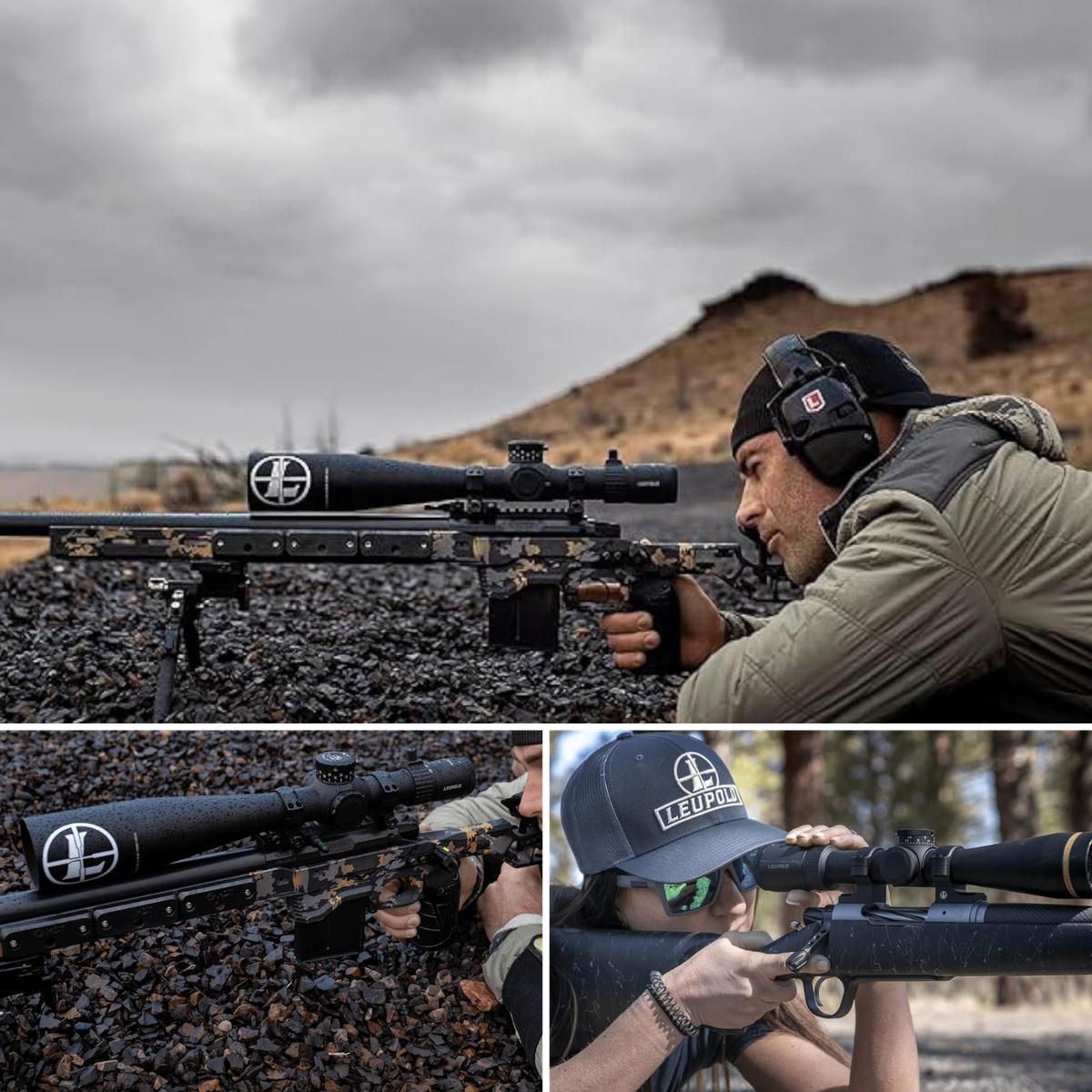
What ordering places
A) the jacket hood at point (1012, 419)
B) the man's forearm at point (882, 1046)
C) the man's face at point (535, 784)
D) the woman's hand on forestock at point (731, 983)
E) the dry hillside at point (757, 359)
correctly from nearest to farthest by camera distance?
the jacket hood at point (1012, 419) → the woman's hand on forestock at point (731, 983) → the man's forearm at point (882, 1046) → the man's face at point (535, 784) → the dry hillside at point (757, 359)

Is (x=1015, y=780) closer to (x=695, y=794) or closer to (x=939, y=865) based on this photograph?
(x=939, y=865)

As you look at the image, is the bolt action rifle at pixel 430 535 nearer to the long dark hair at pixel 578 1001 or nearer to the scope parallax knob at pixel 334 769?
the scope parallax knob at pixel 334 769

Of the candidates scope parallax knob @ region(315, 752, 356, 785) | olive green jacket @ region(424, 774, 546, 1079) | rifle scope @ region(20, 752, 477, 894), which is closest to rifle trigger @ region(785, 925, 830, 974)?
olive green jacket @ region(424, 774, 546, 1079)

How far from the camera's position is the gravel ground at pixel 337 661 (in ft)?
15.8

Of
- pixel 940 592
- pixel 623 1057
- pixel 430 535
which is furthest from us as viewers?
pixel 430 535

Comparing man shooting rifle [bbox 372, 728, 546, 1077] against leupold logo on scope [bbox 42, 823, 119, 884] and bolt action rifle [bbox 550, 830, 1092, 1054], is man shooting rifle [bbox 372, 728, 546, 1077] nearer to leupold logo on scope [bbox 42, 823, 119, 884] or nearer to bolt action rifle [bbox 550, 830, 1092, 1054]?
bolt action rifle [bbox 550, 830, 1092, 1054]

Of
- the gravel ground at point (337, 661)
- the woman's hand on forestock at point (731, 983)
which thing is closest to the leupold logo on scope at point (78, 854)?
the gravel ground at point (337, 661)

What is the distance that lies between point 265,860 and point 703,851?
5.10 ft

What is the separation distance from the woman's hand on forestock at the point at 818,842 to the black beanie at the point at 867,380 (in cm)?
144

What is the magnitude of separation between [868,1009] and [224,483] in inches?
139

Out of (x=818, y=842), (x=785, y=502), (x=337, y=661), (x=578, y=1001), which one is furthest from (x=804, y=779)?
(x=337, y=661)

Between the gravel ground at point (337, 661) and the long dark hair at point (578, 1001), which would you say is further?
the gravel ground at point (337, 661)

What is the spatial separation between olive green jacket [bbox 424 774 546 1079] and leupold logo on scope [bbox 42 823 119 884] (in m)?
1.28

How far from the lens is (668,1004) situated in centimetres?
445
